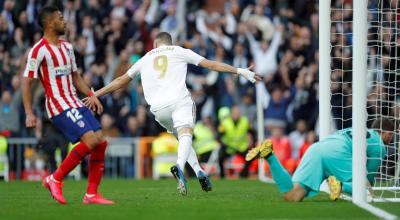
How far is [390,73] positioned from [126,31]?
11.2m

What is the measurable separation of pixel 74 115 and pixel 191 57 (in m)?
2.60

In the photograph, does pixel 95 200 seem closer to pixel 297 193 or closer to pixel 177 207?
pixel 177 207

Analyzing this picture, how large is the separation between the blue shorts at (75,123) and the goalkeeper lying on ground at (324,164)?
1.88 m

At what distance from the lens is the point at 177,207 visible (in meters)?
12.1

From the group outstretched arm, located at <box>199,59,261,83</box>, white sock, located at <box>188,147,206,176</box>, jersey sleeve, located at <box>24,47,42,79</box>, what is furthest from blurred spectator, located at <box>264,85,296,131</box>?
jersey sleeve, located at <box>24,47,42,79</box>

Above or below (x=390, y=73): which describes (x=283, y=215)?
below

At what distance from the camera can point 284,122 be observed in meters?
24.5

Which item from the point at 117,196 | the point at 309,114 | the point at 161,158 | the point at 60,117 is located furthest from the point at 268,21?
the point at 60,117

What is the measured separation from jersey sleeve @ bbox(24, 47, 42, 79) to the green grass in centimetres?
148

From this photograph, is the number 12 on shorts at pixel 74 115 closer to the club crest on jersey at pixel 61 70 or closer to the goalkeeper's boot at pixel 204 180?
the club crest on jersey at pixel 61 70

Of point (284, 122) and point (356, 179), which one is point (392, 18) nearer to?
point (356, 179)

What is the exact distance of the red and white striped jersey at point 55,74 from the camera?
12.7 meters

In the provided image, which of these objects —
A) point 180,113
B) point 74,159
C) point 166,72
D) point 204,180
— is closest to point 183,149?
point 180,113

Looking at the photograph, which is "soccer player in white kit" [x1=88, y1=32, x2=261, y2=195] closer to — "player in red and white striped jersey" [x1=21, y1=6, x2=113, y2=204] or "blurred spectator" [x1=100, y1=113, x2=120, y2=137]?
"player in red and white striped jersey" [x1=21, y1=6, x2=113, y2=204]
